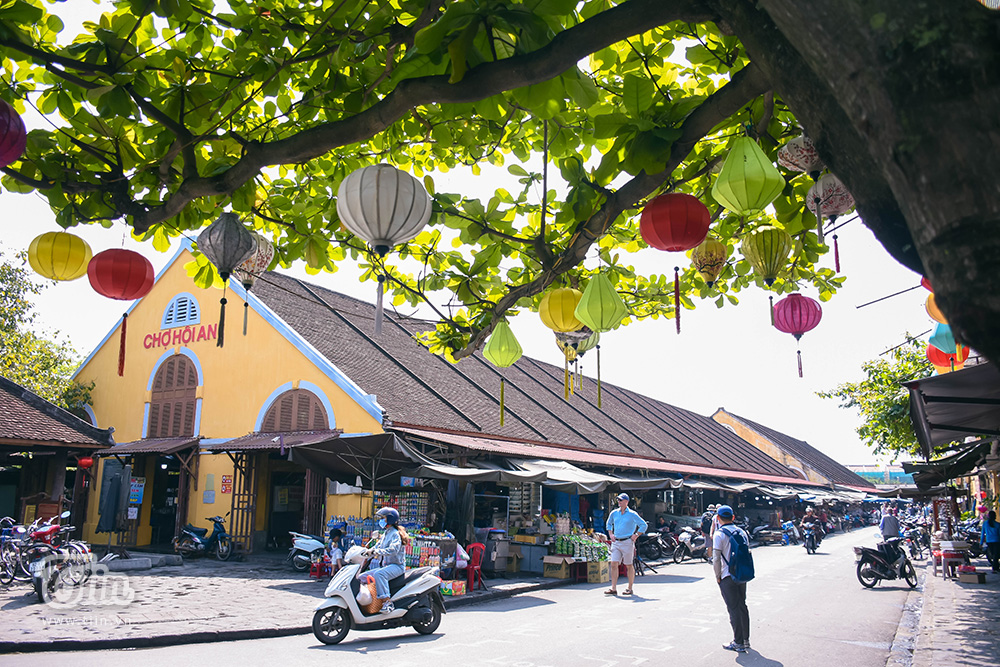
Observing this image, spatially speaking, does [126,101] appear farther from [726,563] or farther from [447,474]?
[447,474]

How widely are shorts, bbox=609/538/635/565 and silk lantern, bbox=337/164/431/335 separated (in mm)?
9677

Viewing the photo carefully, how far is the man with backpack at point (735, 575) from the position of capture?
24.3ft

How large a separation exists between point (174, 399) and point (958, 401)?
18.3 meters

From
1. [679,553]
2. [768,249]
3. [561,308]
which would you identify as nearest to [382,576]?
[561,308]

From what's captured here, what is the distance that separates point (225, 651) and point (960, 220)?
786 cm

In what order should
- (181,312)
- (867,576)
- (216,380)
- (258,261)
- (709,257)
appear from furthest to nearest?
(181,312) < (216,380) < (867,576) < (258,261) < (709,257)

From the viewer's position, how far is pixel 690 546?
758 inches

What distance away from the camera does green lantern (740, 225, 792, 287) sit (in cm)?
427

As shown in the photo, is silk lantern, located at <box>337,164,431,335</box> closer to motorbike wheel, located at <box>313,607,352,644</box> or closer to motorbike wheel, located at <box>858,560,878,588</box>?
motorbike wheel, located at <box>313,607,352,644</box>

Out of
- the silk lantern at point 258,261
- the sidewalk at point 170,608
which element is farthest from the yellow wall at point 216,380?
the silk lantern at point 258,261

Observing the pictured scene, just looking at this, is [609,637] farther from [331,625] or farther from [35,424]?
[35,424]

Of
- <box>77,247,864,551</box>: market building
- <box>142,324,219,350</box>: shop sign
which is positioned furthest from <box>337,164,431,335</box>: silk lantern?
<box>142,324,219,350</box>: shop sign

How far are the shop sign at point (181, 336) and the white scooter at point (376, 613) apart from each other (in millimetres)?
12110

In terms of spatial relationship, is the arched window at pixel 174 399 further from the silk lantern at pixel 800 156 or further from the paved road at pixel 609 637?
the silk lantern at pixel 800 156
